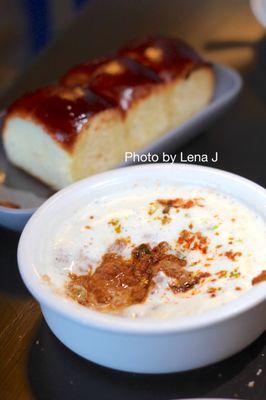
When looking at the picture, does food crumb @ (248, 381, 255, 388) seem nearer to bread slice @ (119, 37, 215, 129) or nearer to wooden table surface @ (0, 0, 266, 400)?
wooden table surface @ (0, 0, 266, 400)

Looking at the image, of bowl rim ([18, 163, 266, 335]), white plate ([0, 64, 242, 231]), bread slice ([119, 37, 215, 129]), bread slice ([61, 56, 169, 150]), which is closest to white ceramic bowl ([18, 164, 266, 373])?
bowl rim ([18, 163, 266, 335])

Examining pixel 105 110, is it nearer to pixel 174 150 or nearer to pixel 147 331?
pixel 174 150

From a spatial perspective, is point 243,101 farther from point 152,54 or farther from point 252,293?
point 252,293

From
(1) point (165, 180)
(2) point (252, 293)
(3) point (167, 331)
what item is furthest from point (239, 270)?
(1) point (165, 180)

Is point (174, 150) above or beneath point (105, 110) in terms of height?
beneath

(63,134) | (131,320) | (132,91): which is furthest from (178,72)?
(131,320)
